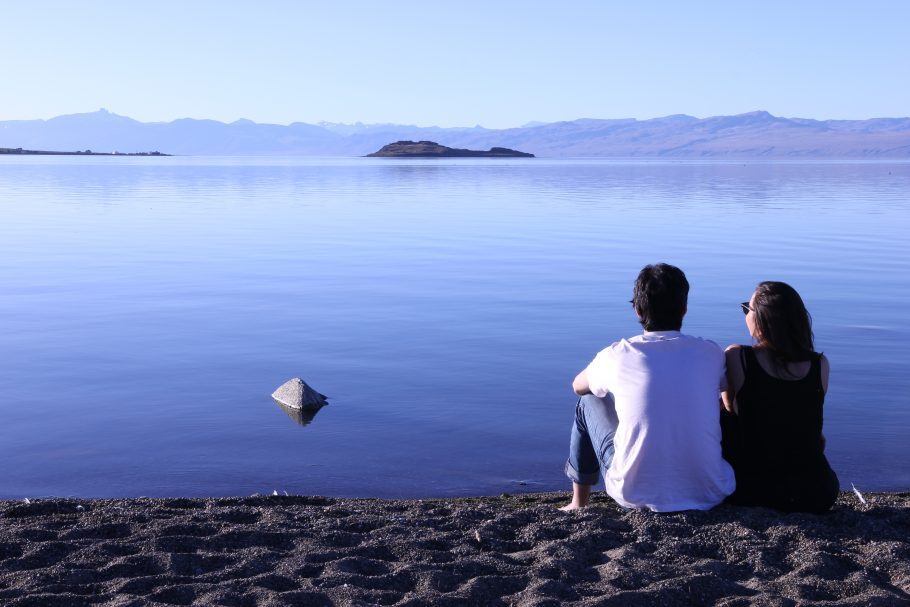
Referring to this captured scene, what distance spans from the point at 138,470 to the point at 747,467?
518 cm

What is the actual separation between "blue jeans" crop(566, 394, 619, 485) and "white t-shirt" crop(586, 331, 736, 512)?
126 millimetres

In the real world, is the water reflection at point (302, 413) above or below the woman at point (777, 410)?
below

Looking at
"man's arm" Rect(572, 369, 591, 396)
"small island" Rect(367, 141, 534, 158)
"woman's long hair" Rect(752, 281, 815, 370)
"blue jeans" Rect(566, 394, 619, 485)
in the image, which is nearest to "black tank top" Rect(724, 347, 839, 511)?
"woman's long hair" Rect(752, 281, 815, 370)

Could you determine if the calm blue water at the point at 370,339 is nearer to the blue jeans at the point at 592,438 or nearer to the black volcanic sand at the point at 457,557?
the blue jeans at the point at 592,438

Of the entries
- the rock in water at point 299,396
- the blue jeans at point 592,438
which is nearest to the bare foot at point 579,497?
the blue jeans at point 592,438

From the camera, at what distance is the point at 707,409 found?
5.66 meters

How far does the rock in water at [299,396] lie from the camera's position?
34.0ft

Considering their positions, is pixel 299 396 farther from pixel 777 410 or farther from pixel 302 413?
pixel 777 410

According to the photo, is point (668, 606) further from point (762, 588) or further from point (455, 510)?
point (455, 510)

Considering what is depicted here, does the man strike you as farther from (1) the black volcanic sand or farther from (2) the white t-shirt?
(1) the black volcanic sand

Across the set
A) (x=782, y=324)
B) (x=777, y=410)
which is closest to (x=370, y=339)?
(x=777, y=410)

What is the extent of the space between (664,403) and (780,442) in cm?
77

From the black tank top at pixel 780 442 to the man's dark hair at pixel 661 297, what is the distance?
44 centimetres

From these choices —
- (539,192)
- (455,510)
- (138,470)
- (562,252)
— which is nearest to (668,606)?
(455,510)
